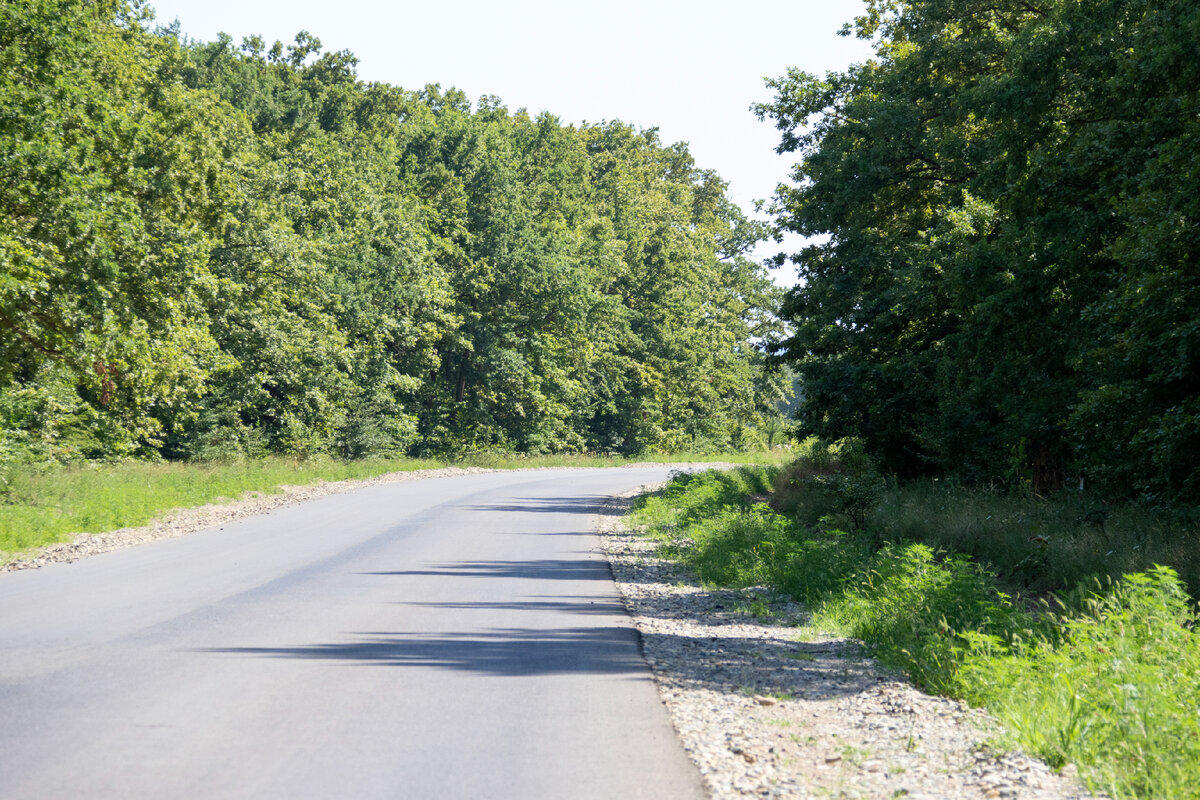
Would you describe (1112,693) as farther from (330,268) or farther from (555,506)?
(330,268)

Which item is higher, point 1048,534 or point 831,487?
point 831,487

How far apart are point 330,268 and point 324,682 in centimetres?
3837

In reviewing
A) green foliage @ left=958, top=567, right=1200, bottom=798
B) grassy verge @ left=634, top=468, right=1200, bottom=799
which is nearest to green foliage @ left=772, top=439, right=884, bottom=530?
grassy verge @ left=634, top=468, right=1200, bottom=799

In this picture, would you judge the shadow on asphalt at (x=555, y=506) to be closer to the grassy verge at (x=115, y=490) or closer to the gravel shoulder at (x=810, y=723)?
the grassy verge at (x=115, y=490)

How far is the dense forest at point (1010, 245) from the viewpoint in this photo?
14.7 metres

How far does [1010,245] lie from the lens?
1889cm

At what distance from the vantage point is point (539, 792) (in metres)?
5.23

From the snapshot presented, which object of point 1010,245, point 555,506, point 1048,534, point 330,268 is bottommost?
point 555,506

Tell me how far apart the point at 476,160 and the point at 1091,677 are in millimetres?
54968

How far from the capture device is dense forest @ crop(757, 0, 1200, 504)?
1469cm

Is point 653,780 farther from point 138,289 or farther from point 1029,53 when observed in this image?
point 138,289

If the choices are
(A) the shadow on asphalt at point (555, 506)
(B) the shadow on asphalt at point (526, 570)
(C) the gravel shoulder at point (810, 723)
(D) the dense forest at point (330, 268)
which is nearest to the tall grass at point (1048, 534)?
(C) the gravel shoulder at point (810, 723)

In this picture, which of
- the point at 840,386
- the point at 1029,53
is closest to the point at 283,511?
the point at 840,386

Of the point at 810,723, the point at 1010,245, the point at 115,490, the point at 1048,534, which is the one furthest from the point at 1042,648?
the point at 115,490
